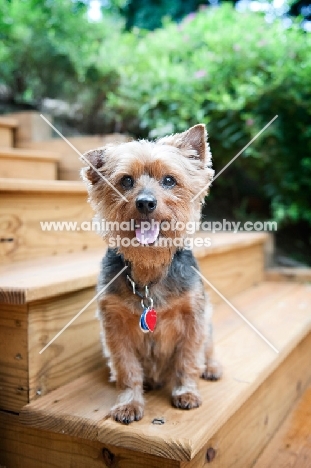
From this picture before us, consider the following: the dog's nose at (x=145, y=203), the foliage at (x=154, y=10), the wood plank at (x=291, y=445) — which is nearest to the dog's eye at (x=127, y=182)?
the dog's nose at (x=145, y=203)

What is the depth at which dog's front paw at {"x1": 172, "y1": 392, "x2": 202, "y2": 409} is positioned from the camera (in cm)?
151

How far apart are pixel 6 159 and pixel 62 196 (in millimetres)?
591

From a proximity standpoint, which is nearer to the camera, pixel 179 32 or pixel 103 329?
pixel 103 329

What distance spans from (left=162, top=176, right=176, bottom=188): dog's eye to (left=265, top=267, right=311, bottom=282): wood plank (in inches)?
84.4

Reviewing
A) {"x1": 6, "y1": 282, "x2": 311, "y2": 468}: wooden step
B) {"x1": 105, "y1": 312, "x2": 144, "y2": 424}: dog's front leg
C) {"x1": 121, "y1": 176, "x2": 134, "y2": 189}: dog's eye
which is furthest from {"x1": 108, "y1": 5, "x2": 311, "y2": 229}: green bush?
{"x1": 105, "y1": 312, "x2": 144, "y2": 424}: dog's front leg

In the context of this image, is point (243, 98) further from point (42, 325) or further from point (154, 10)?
point (154, 10)

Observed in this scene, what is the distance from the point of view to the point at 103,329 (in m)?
1.59

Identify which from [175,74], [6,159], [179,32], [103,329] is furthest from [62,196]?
[179,32]

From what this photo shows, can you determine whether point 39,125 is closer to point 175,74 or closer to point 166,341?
point 175,74

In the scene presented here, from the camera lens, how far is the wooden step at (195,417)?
1.33 metres

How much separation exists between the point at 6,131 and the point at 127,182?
208 cm

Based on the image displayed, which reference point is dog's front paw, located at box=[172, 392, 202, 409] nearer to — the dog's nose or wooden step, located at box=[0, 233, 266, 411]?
wooden step, located at box=[0, 233, 266, 411]

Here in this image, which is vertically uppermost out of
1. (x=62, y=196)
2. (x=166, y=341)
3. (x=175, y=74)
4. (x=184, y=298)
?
(x=175, y=74)

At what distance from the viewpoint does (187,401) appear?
1519mm
